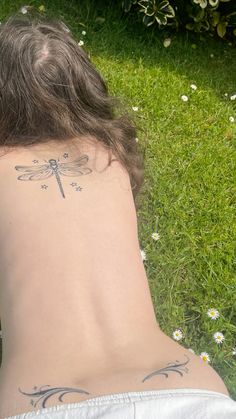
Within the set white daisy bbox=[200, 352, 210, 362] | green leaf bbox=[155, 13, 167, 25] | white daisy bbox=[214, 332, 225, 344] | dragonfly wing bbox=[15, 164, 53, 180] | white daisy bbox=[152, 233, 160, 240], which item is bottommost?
white daisy bbox=[200, 352, 210, 362]

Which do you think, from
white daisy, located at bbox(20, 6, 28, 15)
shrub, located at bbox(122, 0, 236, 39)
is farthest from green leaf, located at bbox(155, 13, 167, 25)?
white daisy, located at bbox(20, 6, 28, 15)

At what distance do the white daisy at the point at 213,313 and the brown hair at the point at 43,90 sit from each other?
0.82 meters

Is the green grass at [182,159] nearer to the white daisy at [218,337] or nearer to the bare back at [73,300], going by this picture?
the white daisy at [218,337]

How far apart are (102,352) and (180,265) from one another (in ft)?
4.02

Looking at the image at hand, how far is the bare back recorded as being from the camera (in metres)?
1.75

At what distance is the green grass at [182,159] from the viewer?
9.21 ft

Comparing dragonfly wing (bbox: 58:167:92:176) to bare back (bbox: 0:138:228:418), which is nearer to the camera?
bare back (bbox: 0:138:228:418)

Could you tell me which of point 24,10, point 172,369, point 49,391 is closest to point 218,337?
point 172,369

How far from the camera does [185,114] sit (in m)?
3.74

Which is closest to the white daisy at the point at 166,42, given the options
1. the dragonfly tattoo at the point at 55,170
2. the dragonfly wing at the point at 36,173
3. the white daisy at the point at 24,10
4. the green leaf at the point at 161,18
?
the green leaf at the point at 161,18

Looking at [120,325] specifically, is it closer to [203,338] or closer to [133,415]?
[133,415]

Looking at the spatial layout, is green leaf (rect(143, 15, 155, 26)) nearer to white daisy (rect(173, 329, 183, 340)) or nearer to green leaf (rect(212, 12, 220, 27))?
green leaf (rect(212, 12, 220, 27))

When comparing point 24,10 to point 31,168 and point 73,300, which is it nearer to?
point 31,168

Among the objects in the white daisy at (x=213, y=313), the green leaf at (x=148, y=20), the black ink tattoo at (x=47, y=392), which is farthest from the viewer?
the green leaf at (x=148, y=20)
